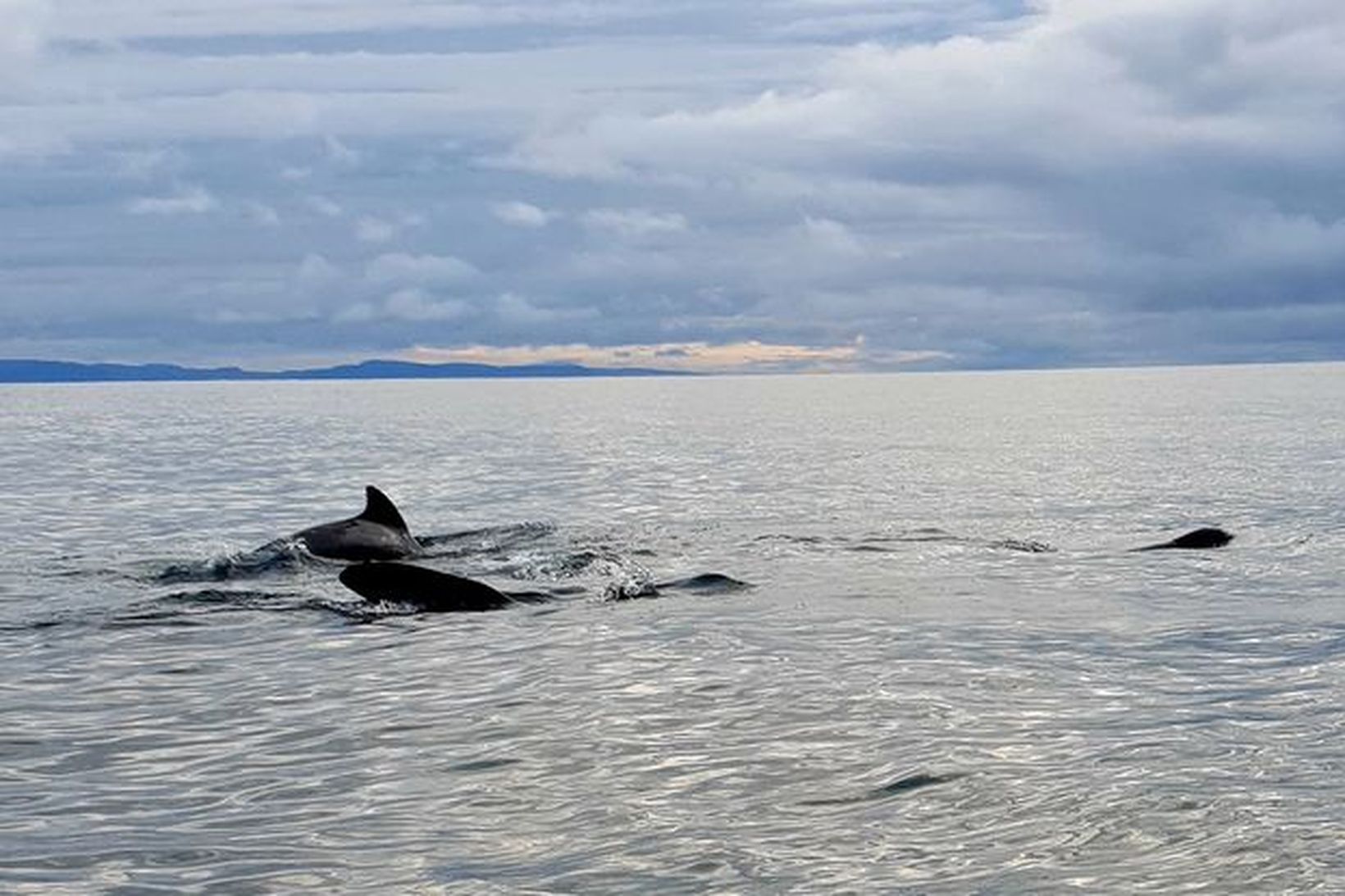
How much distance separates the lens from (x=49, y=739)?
578 inches

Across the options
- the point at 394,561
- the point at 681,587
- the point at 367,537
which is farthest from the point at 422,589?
the point at 367,537

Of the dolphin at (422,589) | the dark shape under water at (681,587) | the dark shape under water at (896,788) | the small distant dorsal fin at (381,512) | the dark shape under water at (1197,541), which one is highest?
the small distant dorsal fin at (381,512)

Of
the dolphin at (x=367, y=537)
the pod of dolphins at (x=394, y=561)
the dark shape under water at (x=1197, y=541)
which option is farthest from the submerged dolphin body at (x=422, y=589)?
the dark shape under water at (x=1197, y=541)

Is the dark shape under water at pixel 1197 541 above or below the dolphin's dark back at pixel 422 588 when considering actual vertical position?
below

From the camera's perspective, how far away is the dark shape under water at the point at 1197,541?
3062 centimetres

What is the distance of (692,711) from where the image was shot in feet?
51.9

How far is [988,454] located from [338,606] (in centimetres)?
5366

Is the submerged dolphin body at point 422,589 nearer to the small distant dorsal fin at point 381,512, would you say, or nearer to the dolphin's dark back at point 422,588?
the dolphin's dark back at point 422,588

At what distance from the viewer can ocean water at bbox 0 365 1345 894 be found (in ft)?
36.0

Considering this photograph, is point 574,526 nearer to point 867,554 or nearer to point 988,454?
point 867,554

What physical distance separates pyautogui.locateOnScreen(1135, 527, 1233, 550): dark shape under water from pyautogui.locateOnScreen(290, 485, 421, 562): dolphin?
38.4ft

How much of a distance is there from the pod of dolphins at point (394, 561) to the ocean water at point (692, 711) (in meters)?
0.50

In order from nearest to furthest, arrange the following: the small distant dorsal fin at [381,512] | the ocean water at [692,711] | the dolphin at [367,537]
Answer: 1. the ocean water at [692,711]
2. the dolphin at [367,537]
3. the small distant dorsal fin at [381,512]

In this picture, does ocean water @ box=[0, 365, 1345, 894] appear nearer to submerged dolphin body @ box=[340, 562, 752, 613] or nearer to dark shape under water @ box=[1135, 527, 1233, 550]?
dark shape under water @ box=[1135, 527, 1233, 550]
